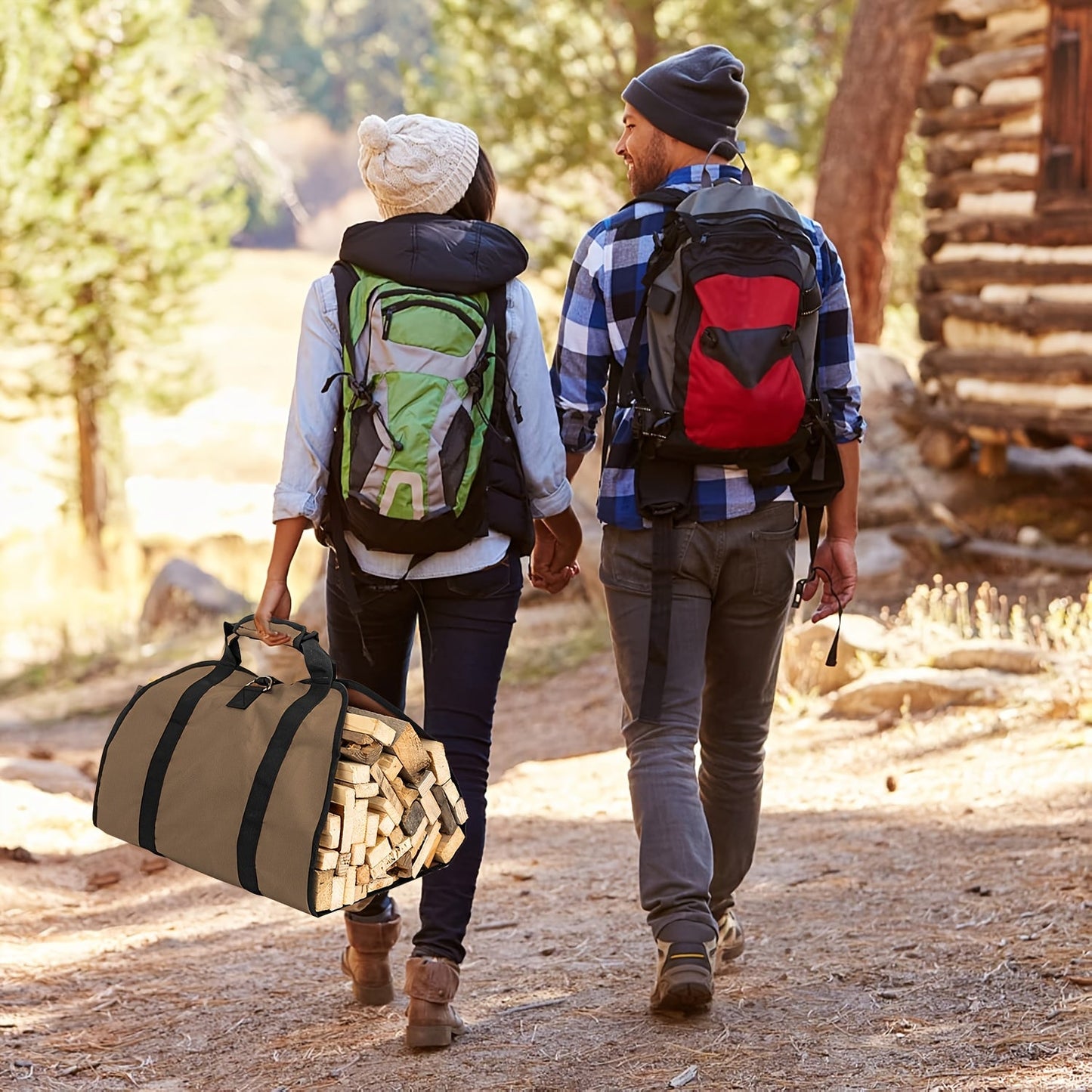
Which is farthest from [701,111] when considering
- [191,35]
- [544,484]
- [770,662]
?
[191,35]

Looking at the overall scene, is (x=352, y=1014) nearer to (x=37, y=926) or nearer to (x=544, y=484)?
(x=544, y=484)

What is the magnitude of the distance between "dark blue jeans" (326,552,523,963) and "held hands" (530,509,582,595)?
214mm

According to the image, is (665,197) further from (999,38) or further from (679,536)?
(999,38)

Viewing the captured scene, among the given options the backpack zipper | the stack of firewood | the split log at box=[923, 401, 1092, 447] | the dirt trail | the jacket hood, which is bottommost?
the dirt trail

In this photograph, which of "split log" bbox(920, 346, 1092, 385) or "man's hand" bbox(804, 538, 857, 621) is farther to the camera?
"split log" bbox(920, 346, 1092, 385)

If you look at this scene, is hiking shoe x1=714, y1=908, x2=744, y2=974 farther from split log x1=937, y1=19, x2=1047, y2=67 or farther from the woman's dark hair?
split log x1=937, y1=19, x2=1047, y2=67

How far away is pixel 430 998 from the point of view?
3.22m

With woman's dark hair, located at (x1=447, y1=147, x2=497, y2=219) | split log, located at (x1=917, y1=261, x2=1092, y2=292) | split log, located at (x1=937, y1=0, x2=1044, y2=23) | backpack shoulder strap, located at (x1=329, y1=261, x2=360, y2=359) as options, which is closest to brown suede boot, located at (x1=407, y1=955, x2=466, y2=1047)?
backpack shoulder strap, located at (x1=329, y1=261, x2=360, y2=359)

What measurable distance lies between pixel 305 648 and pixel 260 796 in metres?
0.35

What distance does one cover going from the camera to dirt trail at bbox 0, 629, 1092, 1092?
3178mm

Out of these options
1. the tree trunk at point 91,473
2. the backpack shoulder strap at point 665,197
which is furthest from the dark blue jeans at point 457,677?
the tree trunk at point 91,473

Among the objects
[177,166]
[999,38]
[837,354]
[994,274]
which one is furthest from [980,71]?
[177,166]

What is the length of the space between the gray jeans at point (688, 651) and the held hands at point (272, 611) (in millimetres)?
731

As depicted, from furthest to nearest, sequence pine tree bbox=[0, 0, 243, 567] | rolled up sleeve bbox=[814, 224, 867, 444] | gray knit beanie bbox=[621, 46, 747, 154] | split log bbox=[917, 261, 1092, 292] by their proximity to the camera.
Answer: pine tree bbox=[0, 0, 243, 567]
split log bbox=[917, 261, 1092, 292]
rolled up sleeve bbox=[814, 224, 867, 444]
gray knit beanie bbox=[621, 46, 747, 154]
